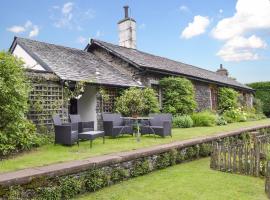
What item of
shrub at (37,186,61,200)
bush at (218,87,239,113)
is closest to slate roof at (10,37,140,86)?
shrub at (37,186,61,200)

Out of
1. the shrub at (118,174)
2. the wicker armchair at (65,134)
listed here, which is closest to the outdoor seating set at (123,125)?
the wicker armchair at (65,134)

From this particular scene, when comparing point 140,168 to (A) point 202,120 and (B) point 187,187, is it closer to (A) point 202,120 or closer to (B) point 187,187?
(B) point 187,187

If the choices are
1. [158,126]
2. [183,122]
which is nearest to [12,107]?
[158,126]

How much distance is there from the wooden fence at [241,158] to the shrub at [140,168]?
6.20 feet

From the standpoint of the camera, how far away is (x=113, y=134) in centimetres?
1191

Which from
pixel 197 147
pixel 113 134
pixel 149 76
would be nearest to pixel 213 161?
pixel 197 147

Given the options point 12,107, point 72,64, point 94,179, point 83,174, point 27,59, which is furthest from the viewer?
point 72,64

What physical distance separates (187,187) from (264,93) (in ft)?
94.0

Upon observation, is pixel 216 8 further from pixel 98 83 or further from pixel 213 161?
pixel 213 161

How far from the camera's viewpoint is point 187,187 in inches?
281

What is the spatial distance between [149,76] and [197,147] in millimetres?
7556

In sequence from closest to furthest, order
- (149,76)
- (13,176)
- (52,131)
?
1. (13,176)
2. (52,131)
3. (149,76)

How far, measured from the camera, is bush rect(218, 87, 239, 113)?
24.9 meters

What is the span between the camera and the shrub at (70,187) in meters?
6.27
